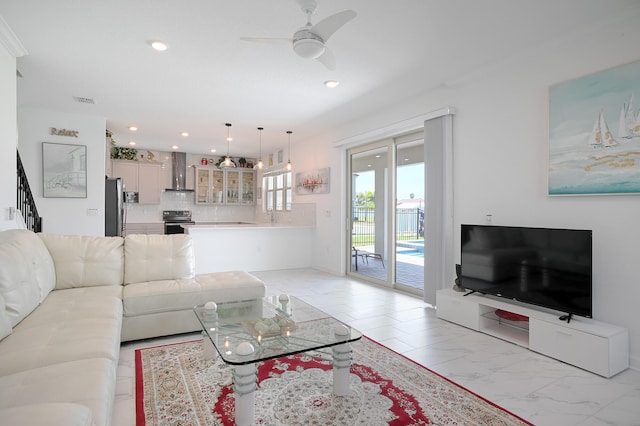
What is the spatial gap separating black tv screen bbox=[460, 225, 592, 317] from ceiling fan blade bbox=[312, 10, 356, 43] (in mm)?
2364

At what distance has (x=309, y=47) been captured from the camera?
92.5 inches

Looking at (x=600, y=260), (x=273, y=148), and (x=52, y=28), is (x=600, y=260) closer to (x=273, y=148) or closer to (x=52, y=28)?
(x=52, y=28)

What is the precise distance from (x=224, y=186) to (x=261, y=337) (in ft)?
26.4

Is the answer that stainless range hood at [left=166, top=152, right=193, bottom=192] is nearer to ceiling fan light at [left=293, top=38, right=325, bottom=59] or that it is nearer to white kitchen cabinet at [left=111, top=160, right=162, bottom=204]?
→ white kitchen cabinet at [left=111, top=160, right=162, bottom=204]

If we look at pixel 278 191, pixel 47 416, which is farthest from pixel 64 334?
pixel 278 191

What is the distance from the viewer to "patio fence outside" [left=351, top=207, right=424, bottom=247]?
4.80m

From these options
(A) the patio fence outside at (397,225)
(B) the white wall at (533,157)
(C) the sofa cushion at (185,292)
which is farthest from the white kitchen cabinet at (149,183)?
(B) the white wall at (533,157)

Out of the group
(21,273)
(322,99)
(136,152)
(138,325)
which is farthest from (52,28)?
(136,152)

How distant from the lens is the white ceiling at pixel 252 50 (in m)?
2.58

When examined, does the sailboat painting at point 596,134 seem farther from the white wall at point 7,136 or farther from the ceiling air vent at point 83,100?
the ceiling air vent at point 83,100

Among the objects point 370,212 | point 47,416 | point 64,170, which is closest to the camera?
point 47,416

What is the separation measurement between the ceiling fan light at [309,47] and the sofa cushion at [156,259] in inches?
93.0

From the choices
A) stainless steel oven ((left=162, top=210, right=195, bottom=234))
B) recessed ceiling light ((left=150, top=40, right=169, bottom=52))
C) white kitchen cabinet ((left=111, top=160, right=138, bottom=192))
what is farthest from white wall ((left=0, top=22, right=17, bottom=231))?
stainless steel oven ((left=162, top=210, right=195, bottom=234))

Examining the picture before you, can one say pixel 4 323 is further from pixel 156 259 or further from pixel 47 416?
pixel 156 259
